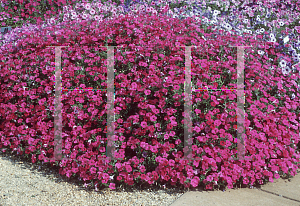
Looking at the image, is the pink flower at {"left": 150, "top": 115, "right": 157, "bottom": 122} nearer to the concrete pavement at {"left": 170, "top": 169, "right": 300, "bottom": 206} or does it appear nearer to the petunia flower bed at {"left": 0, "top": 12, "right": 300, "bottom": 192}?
the petunia flower bed at {"left": 0, "top": 12, "right": 300, "bottom": 192}

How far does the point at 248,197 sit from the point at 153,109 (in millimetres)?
1376

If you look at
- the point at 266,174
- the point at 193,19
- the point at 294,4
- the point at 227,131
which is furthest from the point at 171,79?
the point at 294,4

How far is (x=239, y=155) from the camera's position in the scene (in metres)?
3.37

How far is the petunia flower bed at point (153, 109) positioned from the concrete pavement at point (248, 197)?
112 millimetres

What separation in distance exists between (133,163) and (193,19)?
303 cm

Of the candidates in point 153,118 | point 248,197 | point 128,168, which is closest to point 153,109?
point 153,118

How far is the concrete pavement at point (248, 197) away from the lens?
3.04 meters

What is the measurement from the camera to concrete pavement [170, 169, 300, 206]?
120 inches

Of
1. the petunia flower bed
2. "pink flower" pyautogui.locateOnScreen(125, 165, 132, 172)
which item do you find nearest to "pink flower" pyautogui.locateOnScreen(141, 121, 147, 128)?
the petunia flower bed

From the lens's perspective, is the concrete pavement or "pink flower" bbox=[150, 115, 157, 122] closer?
the concrete pavement

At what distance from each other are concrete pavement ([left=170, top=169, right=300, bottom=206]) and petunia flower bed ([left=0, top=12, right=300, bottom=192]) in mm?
112

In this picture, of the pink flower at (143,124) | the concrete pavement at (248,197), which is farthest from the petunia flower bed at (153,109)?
the concrete pavement at (248,197)

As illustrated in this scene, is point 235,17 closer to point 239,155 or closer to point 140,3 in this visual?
point 140,3

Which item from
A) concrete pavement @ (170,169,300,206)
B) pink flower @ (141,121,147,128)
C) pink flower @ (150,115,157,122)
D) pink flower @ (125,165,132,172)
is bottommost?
concrete pavement @ (170,169,300,206)
